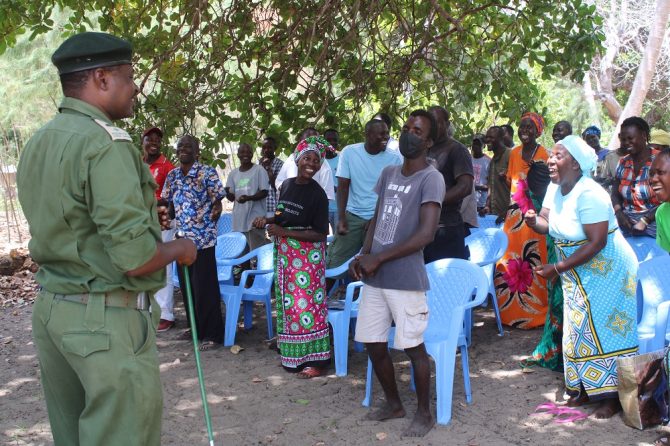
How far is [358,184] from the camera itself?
6.44 metres

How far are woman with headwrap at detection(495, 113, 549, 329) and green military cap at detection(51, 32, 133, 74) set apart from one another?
179 inches

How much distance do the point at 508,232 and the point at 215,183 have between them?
2.69 meters

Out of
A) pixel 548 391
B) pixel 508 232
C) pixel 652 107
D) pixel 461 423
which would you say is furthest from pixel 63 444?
pixel 652 107

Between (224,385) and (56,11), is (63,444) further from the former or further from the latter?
(56,11)

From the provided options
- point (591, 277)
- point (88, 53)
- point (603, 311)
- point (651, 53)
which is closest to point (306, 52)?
point (591, 277)

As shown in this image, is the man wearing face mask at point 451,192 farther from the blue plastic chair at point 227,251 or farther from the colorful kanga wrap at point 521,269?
the blue plastic chair at point 227,251

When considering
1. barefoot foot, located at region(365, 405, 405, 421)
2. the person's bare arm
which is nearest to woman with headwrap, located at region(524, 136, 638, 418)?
barefoot foot, located at region(365, 405, 405, 421)

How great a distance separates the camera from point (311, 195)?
5555mm

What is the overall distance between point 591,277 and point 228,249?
4.04 meters

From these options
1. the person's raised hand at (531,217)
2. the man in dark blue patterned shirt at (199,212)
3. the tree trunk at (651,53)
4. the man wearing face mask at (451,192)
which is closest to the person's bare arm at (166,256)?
the person's raised hand at (531,217)

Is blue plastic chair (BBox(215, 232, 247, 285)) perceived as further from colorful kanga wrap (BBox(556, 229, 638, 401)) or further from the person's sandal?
colorful kanga wrap (BBox(556, 229, 638, 401))

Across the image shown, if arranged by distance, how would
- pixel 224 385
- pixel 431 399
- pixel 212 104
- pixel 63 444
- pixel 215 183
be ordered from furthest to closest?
pixel 212 104
pixel 215 183
pixel 224 385
pixel 431 399
pixel 63 444

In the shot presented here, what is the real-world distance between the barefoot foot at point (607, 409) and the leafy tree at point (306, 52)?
11.6ft

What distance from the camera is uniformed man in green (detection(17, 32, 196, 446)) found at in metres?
2.45
